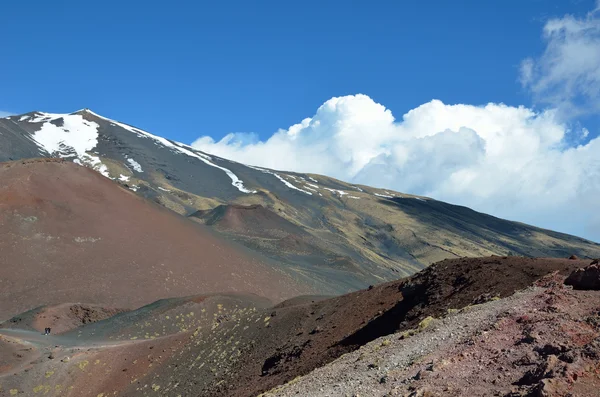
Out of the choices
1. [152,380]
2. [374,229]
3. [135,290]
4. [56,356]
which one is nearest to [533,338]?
[152,380]

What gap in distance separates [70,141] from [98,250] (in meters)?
133

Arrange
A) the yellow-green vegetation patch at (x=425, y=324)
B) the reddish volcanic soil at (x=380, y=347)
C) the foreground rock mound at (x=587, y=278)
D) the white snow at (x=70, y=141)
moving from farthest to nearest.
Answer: the white snow at (x=70, y=141), the yellow-green vegetation patch at (x=425, y=324), the foreground rock mound at (x=587, y=278), the reddish volcanic soil at (x=380, y=347)

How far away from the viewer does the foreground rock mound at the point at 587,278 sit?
1355 centimetres

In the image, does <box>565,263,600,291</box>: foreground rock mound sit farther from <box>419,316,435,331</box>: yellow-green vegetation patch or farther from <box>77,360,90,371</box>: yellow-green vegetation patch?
<box>77,360,90,371</box>: yellow-green vegetation patch

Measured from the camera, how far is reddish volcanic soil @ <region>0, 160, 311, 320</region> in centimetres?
5494

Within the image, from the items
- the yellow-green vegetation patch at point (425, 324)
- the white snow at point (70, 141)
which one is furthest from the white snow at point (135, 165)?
the yellow-green vegetation patch at point (425, 324)

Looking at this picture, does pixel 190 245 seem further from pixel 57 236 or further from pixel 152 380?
pixel 152 380

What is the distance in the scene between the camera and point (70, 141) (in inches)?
7146

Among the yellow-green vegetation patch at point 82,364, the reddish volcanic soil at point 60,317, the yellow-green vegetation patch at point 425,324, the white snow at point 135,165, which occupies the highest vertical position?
the white snow at point 135,165

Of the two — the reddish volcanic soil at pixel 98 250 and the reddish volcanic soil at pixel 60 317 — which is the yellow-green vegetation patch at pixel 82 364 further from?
the reddish volcanic soil at pixel 98 250

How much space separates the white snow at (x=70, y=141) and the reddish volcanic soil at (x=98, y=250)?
3428 inches

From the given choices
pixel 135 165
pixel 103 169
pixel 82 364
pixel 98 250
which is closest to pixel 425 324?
pixel 82 364

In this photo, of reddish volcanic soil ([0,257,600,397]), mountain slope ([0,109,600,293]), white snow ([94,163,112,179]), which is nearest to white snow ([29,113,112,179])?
white snow ([94,163,112,179])

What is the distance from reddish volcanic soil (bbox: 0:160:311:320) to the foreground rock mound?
155 feet
